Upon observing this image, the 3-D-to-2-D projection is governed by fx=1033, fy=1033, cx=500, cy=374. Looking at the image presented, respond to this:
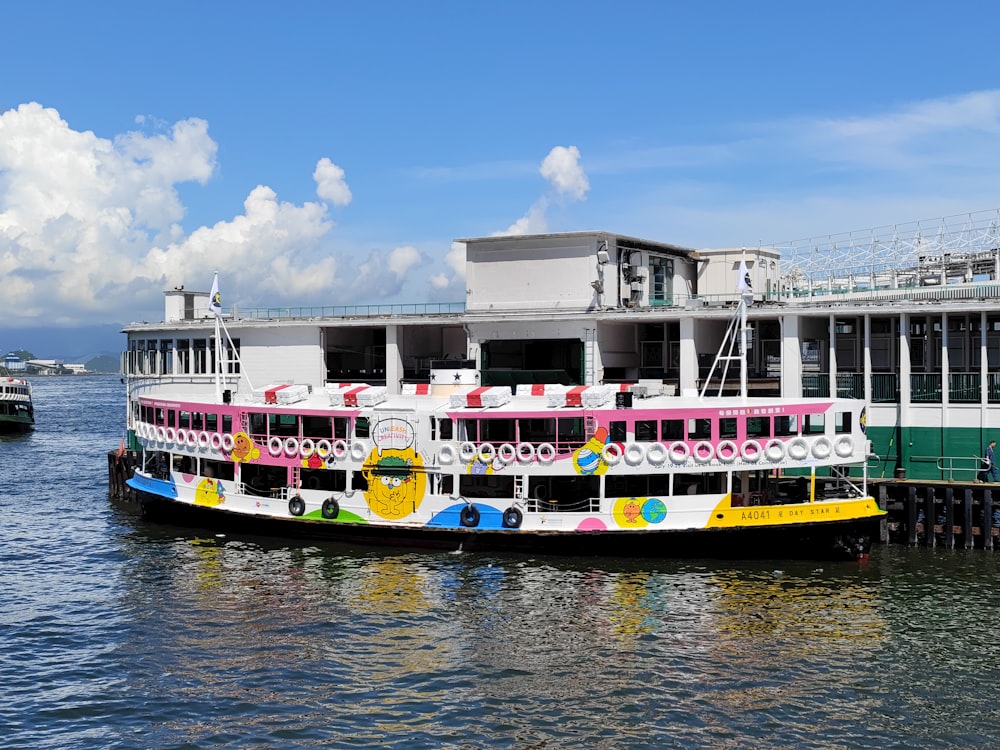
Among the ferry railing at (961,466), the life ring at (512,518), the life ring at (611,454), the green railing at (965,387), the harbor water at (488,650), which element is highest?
the green railing at (965,387)

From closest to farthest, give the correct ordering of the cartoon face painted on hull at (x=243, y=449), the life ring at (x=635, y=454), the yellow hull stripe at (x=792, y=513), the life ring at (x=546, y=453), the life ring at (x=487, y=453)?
the yellow hull stripe at (x=792, y=513), the life ring at (x=635, y=454), the life ring at (x=546, y=453), the life ring at (x=487, y=453), the cartoon face painted on hull at (x=243, y=449)

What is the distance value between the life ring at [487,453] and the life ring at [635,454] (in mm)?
4353

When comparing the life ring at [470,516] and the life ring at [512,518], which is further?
the life ring at [470,516]

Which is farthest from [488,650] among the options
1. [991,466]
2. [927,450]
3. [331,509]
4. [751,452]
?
[927,450]

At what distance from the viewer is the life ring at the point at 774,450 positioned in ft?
105

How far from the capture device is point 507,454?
33.5 metres

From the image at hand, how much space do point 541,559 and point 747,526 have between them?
6.41m

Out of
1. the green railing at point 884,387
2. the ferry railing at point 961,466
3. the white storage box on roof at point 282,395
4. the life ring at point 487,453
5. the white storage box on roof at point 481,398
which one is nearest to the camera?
the life ring at point 487,453

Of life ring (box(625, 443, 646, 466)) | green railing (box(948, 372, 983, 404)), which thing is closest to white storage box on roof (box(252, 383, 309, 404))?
life ring (box(625, 443, 646, 466))

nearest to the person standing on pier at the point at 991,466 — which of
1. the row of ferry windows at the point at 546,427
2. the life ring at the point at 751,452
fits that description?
the row of ferry windows at the point at 546,427

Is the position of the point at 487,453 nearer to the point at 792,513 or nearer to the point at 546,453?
the point at 546,453

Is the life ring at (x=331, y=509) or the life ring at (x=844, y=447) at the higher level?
the life ring at (x=844, y=447)

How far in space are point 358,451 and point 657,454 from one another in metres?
10.1

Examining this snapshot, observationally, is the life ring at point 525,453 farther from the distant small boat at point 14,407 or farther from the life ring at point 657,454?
the distant small boat at point 14,407
